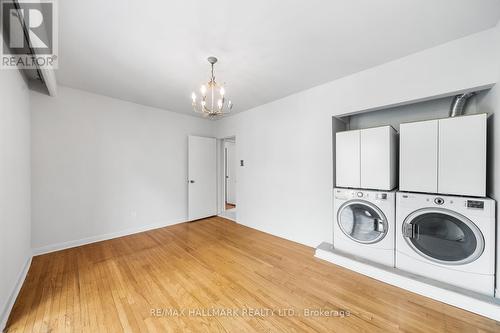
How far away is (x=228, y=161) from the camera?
20.8ft

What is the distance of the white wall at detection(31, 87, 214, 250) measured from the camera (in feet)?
9.12

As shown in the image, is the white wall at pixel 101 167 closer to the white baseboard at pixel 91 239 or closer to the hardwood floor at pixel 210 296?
the white baseboard at pixel 91 239

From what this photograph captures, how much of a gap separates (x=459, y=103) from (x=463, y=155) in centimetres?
63

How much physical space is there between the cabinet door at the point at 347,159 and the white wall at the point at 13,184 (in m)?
3.48

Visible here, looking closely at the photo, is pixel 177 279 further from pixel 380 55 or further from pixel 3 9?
pixel 380 55

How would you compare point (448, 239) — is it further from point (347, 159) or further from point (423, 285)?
point (347, 159)

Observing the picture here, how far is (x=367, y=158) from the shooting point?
93.4 inches

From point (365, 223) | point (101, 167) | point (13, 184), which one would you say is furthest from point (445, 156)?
point (101, 167)

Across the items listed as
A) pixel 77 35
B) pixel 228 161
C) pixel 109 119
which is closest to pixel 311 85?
pixel 77 35

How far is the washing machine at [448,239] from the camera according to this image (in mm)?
1690

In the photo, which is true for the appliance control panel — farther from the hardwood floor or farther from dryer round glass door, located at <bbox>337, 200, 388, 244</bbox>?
the hardwood floor

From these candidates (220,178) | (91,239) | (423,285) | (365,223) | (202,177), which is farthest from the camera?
(220,178)

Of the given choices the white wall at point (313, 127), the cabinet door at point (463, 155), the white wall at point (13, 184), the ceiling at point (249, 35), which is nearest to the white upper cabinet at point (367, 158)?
the white wall at point (313, 127)

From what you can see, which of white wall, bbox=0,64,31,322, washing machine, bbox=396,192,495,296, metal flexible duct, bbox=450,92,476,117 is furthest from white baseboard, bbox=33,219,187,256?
metal flexible duct, bbox=450,92,476,117
